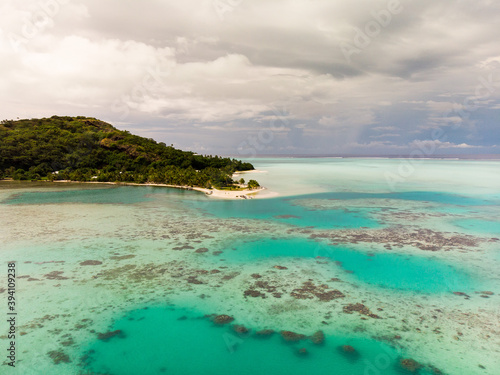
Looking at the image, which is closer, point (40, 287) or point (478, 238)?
point (40, 287)

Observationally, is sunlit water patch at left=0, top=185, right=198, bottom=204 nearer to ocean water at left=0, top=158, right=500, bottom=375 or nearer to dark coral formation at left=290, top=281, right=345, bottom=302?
ocean water at left=0, top=158, right=500, bottom=375

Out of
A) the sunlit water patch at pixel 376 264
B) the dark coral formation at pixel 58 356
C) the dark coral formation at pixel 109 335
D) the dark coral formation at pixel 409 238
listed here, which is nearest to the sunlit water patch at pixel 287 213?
the dark coral formation at pixel 409 238

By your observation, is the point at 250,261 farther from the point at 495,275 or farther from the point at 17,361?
the point at 495,275

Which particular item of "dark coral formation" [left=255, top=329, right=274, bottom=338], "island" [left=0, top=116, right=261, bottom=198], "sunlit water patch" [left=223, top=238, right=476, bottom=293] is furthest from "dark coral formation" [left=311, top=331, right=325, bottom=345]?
"island" [left=0, top=116, right=261, bottom=198]

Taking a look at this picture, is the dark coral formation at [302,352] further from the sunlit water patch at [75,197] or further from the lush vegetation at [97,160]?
the lush vegetation at [97,160]

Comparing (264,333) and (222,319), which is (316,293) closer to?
(264,333)

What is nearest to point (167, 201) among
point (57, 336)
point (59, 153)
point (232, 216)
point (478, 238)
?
point (232, 216)
